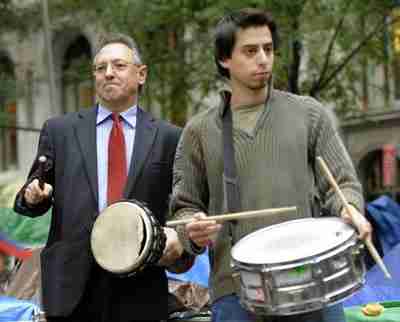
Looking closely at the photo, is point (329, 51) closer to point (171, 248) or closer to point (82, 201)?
point (82, 201)

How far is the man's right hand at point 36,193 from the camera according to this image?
3.88m

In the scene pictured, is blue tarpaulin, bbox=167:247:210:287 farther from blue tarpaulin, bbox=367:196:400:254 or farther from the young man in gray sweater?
the young man in gray sweater

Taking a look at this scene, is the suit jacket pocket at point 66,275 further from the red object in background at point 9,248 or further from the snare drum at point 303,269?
the red object in background at point 9,248

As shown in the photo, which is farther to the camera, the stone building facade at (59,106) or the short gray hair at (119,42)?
the stone building facade at (59,106)

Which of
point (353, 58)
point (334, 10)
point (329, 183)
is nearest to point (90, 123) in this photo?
point (329, 183)

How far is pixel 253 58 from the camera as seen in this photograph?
3.40 m

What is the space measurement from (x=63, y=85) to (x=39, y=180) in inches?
926

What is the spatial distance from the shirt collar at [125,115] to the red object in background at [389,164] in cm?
1729

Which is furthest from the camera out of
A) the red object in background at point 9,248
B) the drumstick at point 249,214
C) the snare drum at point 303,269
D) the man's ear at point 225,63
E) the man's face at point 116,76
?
the red object in background at point 9,248

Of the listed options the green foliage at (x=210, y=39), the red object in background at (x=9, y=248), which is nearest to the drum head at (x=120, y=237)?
the red object in background at (x=9, y=248)

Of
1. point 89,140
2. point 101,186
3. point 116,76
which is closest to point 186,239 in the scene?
point 101,186

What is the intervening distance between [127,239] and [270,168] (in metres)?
0.68

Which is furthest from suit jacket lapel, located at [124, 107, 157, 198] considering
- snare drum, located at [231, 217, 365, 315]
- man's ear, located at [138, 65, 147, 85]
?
snare drum, located at [231, 217, 365, 315]

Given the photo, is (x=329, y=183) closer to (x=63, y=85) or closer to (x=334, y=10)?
(x=334, y=10)
